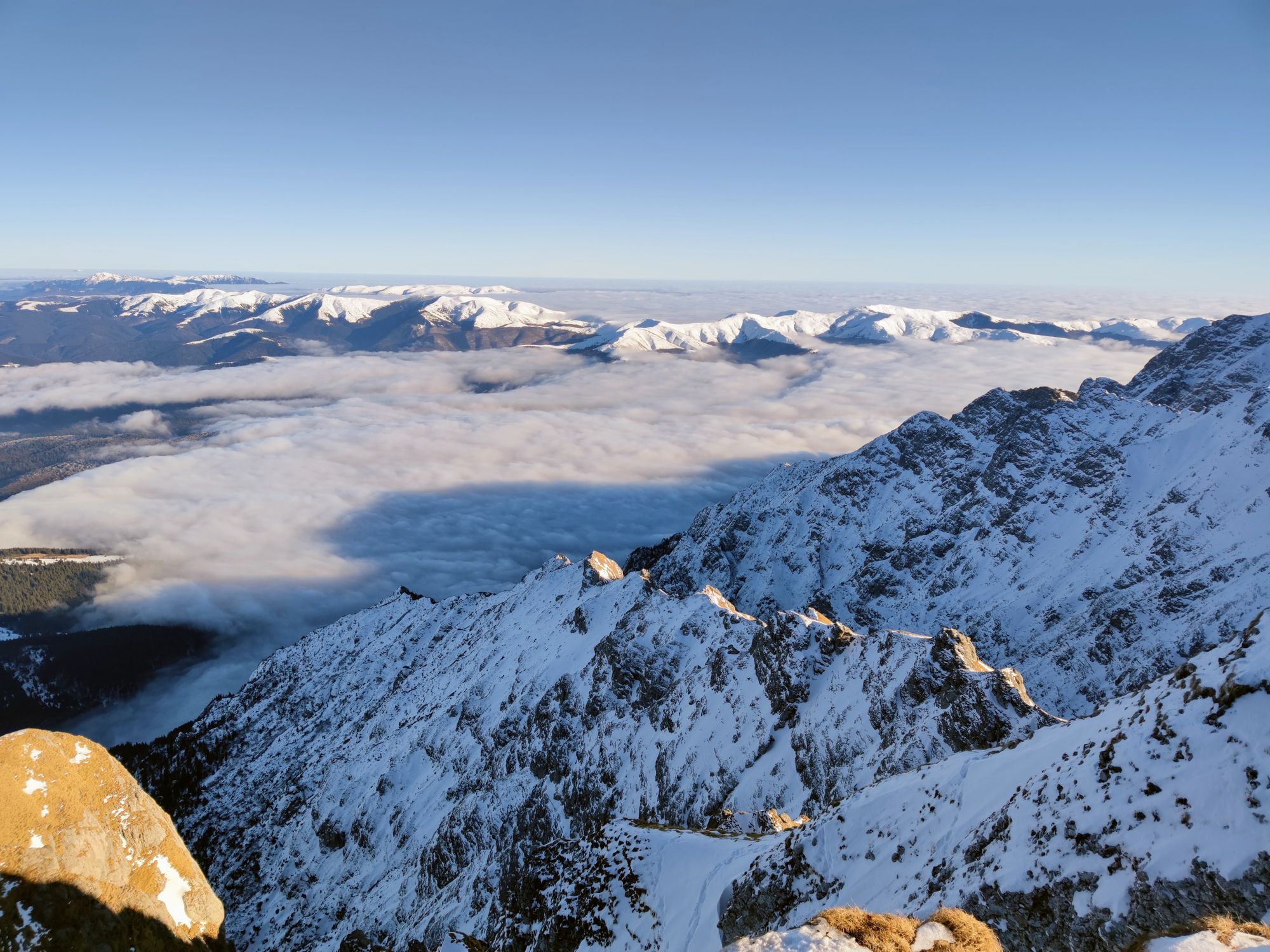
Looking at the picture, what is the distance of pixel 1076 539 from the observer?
473ft

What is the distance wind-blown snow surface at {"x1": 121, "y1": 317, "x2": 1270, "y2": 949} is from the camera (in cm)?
2306

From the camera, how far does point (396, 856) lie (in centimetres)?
11319

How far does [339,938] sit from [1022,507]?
602 feet

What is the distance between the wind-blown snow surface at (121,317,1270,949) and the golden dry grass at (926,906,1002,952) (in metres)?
6.66

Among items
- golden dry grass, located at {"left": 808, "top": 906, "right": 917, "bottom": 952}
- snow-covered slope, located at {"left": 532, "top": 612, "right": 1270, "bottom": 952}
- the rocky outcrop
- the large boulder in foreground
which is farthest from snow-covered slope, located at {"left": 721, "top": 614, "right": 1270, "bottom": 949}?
the large boulder in foreground

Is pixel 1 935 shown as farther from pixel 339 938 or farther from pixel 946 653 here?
pixel 339 938

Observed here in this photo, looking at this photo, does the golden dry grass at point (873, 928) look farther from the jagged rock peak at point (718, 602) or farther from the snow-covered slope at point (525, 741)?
the jagged rock peak at point (718, 602)

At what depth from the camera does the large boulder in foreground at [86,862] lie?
1350 inches

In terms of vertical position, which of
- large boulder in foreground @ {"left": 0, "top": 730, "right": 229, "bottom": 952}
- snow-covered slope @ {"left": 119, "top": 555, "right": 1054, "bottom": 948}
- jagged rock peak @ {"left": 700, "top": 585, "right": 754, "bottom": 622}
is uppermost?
large boulder in foreground @ {"left": 0, "top": 730, "right": 229, "bottom": 952}

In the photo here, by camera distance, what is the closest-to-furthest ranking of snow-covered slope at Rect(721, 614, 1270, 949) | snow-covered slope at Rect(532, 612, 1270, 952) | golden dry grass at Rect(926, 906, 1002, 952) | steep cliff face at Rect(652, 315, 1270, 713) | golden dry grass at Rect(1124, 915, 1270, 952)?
golden dry grass at Rect(1124, 915, 1270, 952) → golden dry grass at Rect(926, 906, 1002, 952) → snow-covered slope at Rect(721, 614, 1270, 949) → snow-covered slope at Rect(532, 612, 1270, 952) → steep cliff face at Rect(652, 315, 1270, 713)

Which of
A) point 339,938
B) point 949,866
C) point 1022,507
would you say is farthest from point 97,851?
point 1022,507

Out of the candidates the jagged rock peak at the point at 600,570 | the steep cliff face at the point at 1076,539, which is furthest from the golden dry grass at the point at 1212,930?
the jagged rock peak at the point at 600,570

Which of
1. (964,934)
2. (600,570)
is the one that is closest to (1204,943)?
(964,934)

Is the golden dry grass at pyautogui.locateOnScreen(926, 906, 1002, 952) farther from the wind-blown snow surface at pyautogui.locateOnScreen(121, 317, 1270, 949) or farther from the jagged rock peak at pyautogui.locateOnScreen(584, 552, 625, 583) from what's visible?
the jagged rock peak at pyautogui.locateOnScreen(584, 552, 625, 583)
